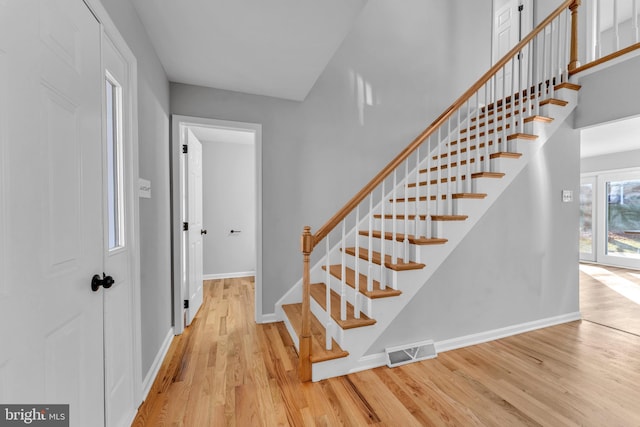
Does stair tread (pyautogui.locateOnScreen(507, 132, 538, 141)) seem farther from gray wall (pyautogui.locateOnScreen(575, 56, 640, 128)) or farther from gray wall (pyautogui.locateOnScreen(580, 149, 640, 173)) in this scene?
gray wall (pyautogui.locateOnScreen(580, 149, 640, 173))

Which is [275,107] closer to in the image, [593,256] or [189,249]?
[189,249]

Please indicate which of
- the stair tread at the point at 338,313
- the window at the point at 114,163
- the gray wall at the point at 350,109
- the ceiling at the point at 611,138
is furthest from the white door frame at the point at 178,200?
the ceiling at the point at 611,138

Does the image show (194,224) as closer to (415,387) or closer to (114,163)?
(114,163)

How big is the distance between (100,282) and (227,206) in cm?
377

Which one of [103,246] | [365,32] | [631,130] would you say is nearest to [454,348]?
[103,246]

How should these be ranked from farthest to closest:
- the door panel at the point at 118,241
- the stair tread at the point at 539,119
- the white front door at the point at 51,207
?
the stair tread at the point at 539,119 < the door panel at the point at 118,241 < the white front door at the point at 51,207

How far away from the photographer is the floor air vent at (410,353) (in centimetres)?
217

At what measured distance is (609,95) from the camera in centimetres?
261

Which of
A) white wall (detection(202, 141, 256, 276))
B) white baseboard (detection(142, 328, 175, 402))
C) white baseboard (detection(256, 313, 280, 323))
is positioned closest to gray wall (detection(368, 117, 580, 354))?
white baseboard (detection(256, 313, 280, 323))

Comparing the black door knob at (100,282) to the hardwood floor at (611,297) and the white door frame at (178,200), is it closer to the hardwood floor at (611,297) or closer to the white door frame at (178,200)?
the white door frame at (178,200)

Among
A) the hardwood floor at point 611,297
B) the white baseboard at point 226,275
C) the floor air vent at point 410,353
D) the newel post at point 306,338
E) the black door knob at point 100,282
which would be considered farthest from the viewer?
the white baseboard at point 226,275

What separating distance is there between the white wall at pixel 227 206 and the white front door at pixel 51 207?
3606 millimetres

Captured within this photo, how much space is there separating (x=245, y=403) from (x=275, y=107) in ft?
8.65

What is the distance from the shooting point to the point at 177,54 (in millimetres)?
2154
